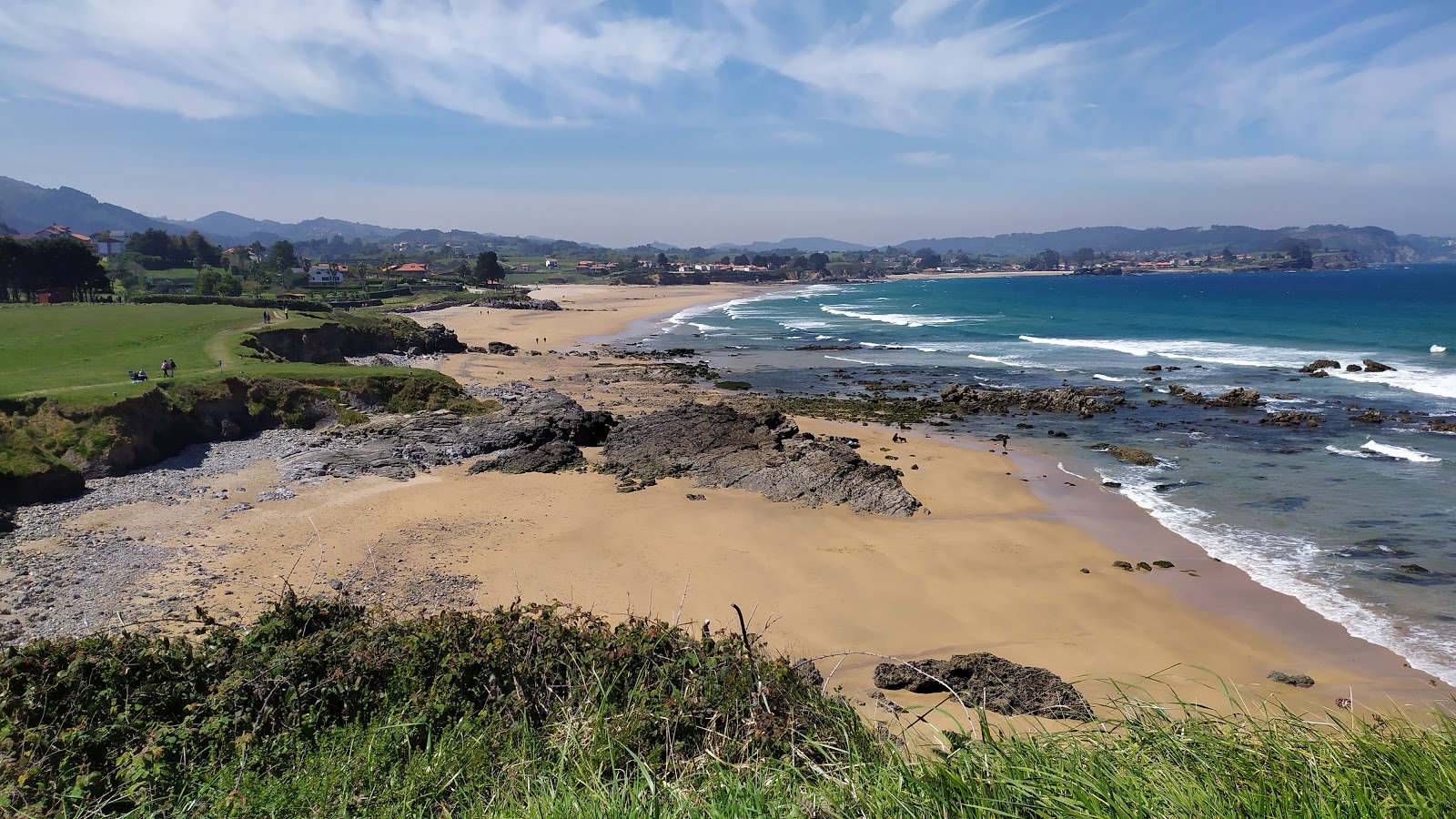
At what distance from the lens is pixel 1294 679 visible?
33.8 ft

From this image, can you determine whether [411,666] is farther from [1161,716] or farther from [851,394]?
[851,394]

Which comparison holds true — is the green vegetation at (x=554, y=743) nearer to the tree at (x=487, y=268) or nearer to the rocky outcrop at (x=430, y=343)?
the rocky outcrop at (x=430, y=343)

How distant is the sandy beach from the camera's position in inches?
432

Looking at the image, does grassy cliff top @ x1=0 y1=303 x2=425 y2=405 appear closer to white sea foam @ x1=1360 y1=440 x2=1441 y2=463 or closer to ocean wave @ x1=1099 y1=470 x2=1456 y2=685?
ocean wave @ x1=1099 y1=470 x2=1456 y2=685

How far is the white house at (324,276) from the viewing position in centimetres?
8862

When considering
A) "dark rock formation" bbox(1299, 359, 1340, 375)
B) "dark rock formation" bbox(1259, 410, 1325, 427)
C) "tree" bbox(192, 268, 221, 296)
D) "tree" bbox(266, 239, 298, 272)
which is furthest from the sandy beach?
"tree" bbox(266, 239, 298, 272)

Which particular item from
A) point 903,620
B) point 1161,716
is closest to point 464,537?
point 903,620

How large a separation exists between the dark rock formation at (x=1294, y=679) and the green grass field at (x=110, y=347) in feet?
→ 81.4

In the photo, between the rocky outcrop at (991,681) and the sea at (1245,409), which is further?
the sea at (1245,409)

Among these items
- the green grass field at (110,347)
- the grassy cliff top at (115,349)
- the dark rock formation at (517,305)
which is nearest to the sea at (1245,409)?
the dark rock formation at (517,305)

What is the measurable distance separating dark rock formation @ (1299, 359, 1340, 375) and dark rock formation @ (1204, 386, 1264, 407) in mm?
9310

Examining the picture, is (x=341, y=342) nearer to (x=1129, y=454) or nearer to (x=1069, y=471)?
(x=1069, y=471)

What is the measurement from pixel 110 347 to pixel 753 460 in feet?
78.1

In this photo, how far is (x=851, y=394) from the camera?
33875 mm
